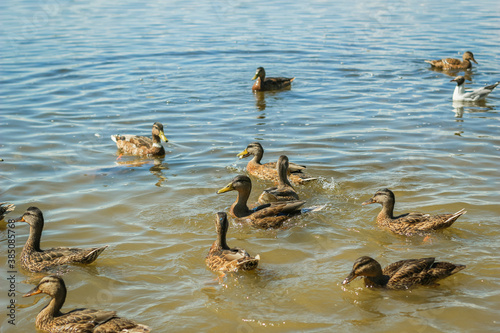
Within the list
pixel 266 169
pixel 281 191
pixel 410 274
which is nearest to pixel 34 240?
pixel 281 191

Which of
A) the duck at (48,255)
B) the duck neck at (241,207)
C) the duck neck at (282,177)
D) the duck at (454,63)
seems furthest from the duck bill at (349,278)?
the duck at (454,63)

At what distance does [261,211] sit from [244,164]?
333 centimetres

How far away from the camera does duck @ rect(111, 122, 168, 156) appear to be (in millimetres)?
13617

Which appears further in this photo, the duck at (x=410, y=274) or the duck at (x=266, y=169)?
the duck at (x=266, y=169)

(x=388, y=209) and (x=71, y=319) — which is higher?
(x=388, y=209)

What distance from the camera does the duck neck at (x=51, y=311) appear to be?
699cm

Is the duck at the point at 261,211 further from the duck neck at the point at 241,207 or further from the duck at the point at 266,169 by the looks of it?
the duck at the point at 266,169

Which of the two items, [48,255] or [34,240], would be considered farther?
[34,240]

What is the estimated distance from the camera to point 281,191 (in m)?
10.8

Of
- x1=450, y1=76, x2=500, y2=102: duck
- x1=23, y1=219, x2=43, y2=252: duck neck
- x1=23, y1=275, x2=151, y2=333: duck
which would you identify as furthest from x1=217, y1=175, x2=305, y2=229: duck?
x1=450, y1=76, x2=500, y2=102: duck

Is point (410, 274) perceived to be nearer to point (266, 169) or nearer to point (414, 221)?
point (414, 221)

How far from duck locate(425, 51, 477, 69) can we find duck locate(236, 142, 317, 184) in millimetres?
11807

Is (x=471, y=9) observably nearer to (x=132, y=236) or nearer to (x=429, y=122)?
(x=429, y=122)

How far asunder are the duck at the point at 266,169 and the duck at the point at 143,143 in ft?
6.45
